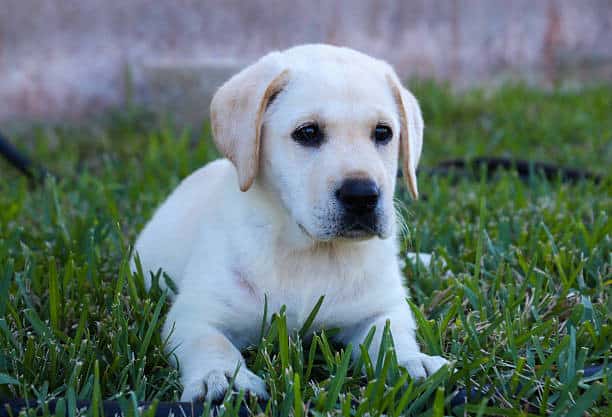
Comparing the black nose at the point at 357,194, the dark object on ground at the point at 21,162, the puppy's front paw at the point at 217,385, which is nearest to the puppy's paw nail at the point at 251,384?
the puppy's front paw at the point at 217,385

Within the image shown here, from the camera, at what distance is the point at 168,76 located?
6.95 m

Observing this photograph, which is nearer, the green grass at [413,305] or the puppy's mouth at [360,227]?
the green grass at [413,305]

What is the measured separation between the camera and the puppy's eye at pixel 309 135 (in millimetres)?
2529

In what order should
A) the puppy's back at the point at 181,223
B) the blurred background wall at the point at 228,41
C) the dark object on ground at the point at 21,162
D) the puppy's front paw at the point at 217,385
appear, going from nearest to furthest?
the puppy's front paw at the point at 217,385 → the puppy's back at the point at 181,223 → the dark object on ground at the point at 21,162 → the blurred background wall at the point at 228,41

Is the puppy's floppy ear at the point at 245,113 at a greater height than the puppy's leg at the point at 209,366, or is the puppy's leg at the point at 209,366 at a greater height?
the puppy's floppy ear at the point at 245,113

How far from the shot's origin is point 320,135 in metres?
2.53

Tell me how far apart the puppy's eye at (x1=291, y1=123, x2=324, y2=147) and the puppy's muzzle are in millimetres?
239

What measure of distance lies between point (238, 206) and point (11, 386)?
103 cm

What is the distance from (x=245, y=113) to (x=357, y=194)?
0.53 meters

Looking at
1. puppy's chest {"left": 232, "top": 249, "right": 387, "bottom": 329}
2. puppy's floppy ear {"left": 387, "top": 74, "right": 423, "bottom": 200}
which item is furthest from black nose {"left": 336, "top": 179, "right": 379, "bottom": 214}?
puppy's floppy ear {"left": 387, "top": 74, "right": 423, "bottom": 200}

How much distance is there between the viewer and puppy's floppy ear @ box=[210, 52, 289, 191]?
2.56 meters

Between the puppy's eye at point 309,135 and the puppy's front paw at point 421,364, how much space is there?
0.80 metres

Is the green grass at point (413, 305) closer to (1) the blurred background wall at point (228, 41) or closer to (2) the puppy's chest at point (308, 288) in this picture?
(2) the puppy's chest at point (308, 288)

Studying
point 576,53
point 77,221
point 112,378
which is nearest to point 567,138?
point 576,53
